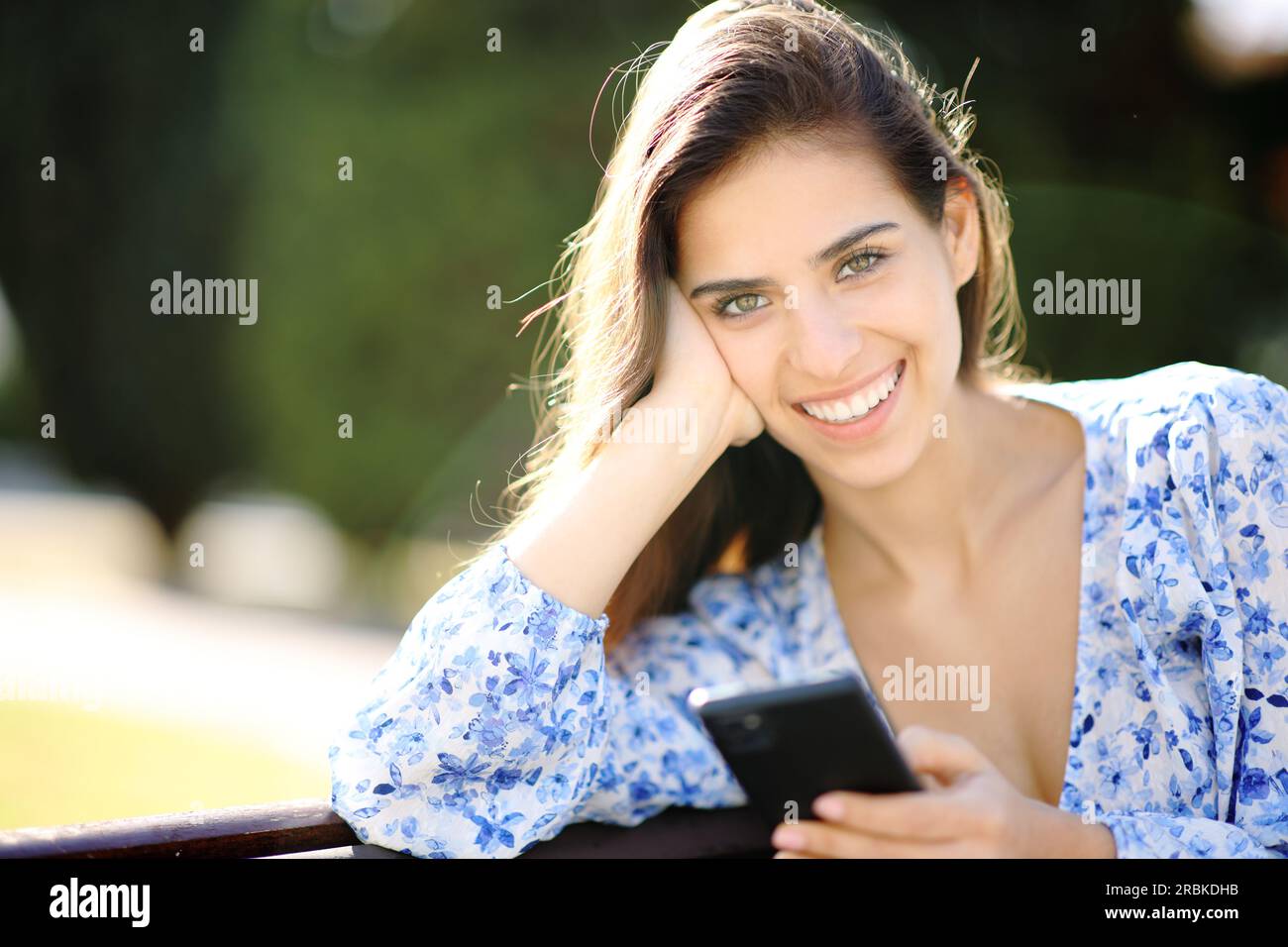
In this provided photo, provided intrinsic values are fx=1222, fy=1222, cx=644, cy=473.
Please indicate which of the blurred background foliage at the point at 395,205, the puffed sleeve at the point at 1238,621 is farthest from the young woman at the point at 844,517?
the blurred background foliage at the point at 395,205

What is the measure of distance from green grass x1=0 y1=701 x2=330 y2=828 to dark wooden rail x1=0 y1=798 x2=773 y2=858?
323cm

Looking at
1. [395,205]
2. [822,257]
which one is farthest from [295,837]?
[395,205]

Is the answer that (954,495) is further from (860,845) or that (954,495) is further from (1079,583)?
(860,845)

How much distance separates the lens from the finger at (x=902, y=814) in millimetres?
1823

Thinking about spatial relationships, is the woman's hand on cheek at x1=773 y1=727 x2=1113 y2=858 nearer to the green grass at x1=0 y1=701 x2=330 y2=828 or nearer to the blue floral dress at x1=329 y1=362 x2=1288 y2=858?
the blue floral dress at x1=329 y1=362 x2=1288 y2=858

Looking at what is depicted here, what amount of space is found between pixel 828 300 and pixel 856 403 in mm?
245

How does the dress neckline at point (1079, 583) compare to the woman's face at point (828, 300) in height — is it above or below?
below

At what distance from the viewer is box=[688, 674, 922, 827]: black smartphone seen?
1.73 m

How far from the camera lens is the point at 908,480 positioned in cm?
299

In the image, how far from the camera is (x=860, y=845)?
1.88 m

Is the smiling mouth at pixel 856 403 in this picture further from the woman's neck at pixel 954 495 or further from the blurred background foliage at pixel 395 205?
the blurred background foliage at pixel 395 205

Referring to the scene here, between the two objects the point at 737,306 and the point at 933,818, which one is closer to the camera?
the point at 933,818
